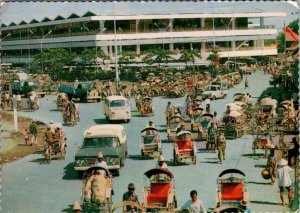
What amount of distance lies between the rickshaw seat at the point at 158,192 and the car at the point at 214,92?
2246 centimetres

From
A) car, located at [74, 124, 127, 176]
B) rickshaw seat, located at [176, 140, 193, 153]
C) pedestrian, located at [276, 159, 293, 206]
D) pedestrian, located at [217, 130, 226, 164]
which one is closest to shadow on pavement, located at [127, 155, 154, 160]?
car, located at [74, 124, 127, 176]

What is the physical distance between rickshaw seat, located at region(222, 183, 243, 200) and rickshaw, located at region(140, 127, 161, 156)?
5574 mm

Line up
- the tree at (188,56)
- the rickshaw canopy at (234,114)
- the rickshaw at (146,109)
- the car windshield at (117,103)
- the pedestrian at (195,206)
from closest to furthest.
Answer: the pedestrian at (195,206)
the rickshaw canopy at (234,114)
the car windshield at (117,103)
the rickshaw at (146,109)
the tree at (188,56)

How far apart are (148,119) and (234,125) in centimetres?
653

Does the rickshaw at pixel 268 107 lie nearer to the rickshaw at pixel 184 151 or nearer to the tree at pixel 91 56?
the rickshaw at pixel 184 151

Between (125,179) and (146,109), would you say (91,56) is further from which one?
(125,179)

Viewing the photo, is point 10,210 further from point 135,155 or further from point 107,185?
point 135,155

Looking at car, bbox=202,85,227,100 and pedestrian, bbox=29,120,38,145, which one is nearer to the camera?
pedestrian, bbox=29,120,38,145

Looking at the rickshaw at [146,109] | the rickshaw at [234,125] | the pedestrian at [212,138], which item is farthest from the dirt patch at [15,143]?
the rickshaw at [234,125]

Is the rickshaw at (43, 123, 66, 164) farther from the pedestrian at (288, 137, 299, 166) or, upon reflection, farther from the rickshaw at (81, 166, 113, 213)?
the pedestrian at (288, 137, 299, 166)

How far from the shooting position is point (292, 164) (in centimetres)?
1510

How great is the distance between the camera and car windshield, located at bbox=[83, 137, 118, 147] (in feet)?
51.9

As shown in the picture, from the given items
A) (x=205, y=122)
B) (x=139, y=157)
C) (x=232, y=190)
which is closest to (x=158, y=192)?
(x=232, y=190)

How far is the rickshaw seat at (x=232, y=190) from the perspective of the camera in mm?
12219
